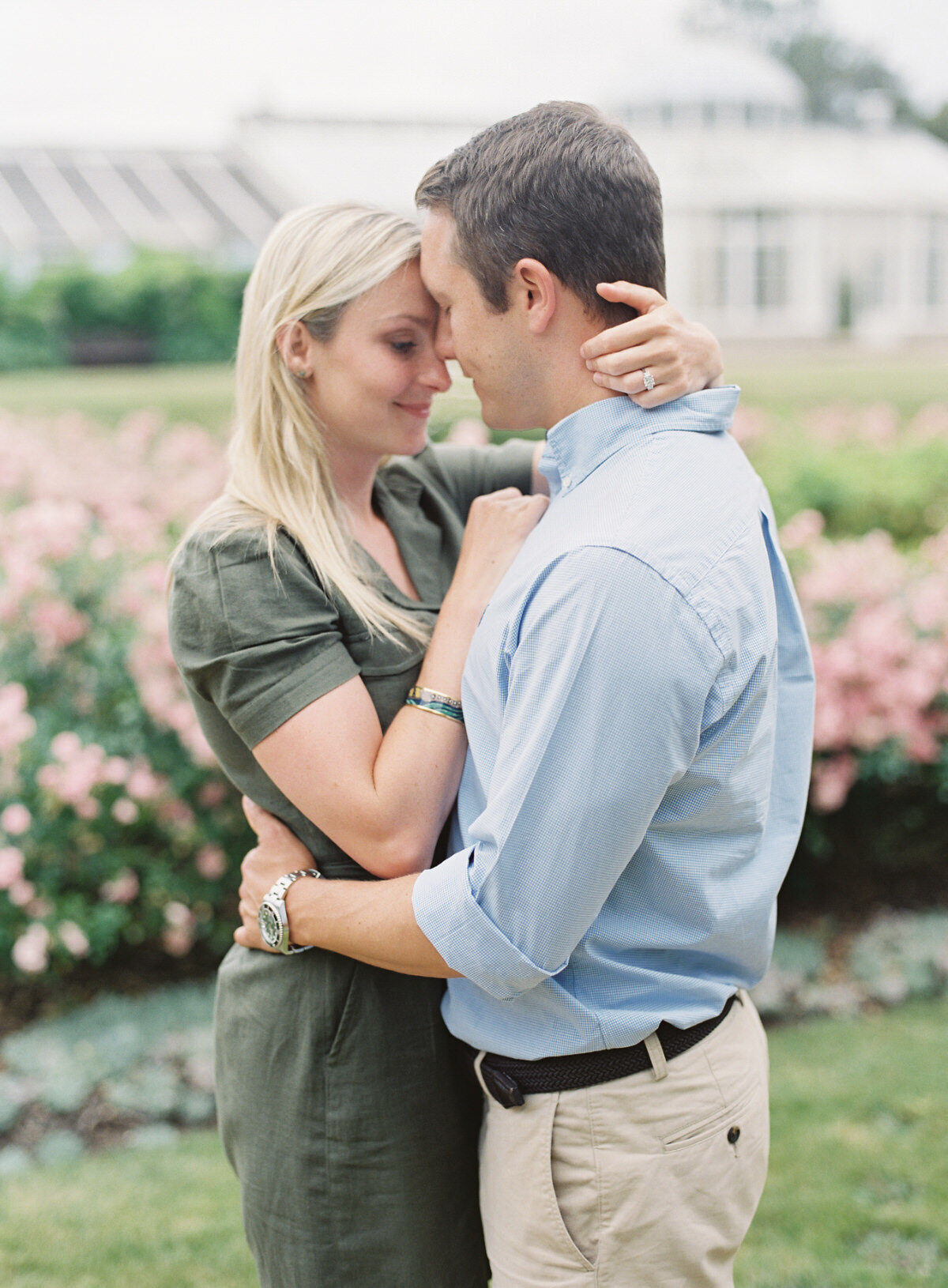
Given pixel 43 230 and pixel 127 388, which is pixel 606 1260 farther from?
pixel 43 230

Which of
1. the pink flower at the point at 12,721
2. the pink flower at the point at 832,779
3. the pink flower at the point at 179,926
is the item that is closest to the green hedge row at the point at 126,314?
the pink flower at the point at 12,721

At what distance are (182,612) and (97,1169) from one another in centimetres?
247

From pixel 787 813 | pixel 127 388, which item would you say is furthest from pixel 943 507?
pixel 127 388

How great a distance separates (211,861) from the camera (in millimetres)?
4023

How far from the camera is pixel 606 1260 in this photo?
160 centimetres

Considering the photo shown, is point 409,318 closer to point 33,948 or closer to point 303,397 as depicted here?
point 303,397

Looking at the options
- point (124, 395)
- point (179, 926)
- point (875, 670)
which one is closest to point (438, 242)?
point (179, 926)

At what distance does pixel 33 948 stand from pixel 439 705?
2.79 metres

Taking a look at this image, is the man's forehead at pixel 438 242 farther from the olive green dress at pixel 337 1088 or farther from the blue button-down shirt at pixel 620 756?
the olive green dress at pixel 337 1088

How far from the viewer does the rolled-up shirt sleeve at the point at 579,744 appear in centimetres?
133

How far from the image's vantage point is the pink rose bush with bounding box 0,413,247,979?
3.97 metres

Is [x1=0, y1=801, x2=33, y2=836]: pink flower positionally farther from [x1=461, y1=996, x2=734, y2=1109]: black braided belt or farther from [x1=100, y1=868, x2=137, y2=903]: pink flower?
[x1=461, y1=996, x2=734, y2=1109]: black braided belt

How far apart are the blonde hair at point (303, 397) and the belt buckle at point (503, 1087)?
681 millimetres

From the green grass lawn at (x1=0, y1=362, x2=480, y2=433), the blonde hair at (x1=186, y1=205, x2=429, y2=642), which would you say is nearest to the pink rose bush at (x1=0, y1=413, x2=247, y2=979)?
the blonde hair at (x1=186, y1=205, x2=429, y2=642)
